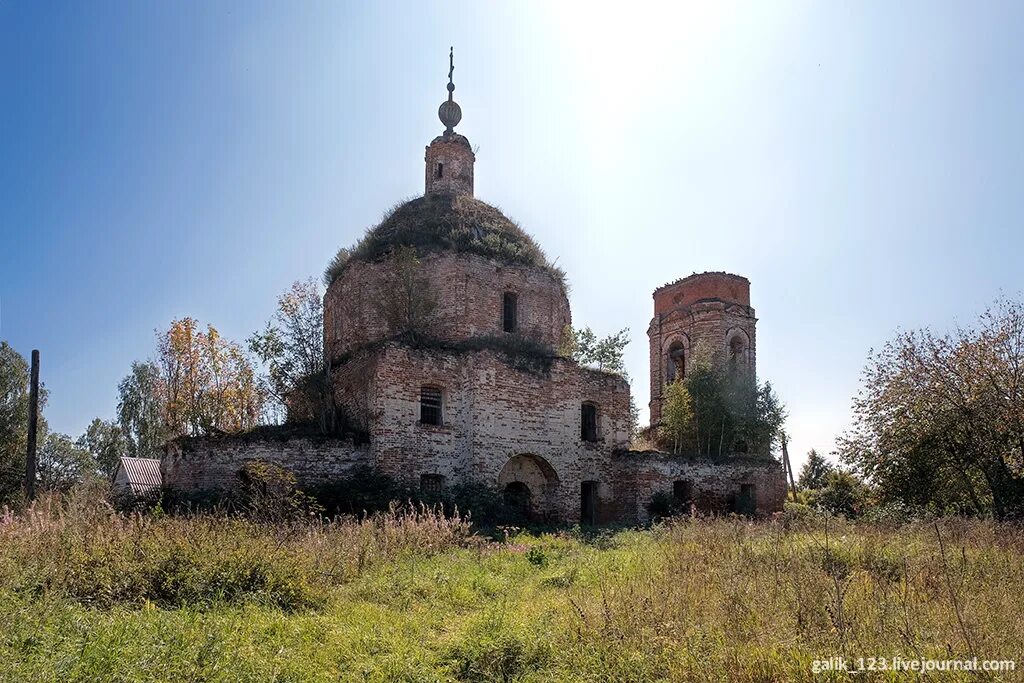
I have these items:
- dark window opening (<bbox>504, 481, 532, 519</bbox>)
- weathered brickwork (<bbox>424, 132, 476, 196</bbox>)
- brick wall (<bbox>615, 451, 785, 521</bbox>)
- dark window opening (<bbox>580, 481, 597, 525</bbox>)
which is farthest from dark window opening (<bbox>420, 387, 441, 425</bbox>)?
weathered brickwork (<bbox>424, 132, 476, 196</bbox>)

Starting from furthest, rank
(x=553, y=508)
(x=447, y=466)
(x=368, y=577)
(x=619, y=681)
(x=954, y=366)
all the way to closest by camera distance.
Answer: (x=553, y=508) < (x=447, y=466) < (x=954, y=366) < (x=368, y=577) < (x=619, y=681)

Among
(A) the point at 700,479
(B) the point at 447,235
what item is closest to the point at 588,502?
(A) the point at 700,479

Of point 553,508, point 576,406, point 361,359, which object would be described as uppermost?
point 361,359

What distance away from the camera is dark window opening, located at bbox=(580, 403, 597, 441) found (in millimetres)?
21266

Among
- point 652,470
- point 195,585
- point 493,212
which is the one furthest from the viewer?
point 493,212

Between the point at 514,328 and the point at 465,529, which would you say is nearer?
the point at 465,529

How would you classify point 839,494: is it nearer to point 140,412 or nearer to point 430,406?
point 430,406

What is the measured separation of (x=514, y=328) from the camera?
21656 millimetres

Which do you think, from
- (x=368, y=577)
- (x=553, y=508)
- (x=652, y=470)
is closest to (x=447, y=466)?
(x=553, y=508)

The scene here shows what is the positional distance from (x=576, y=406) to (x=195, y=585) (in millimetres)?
14200

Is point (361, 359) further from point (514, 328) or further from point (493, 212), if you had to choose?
point (493, 212)

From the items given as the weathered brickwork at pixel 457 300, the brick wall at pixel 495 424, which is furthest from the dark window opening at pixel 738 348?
the weathered brickwork at pixel 457 300

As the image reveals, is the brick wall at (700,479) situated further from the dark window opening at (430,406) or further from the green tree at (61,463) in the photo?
the green tree at (61,463)

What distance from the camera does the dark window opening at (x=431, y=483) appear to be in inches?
679
